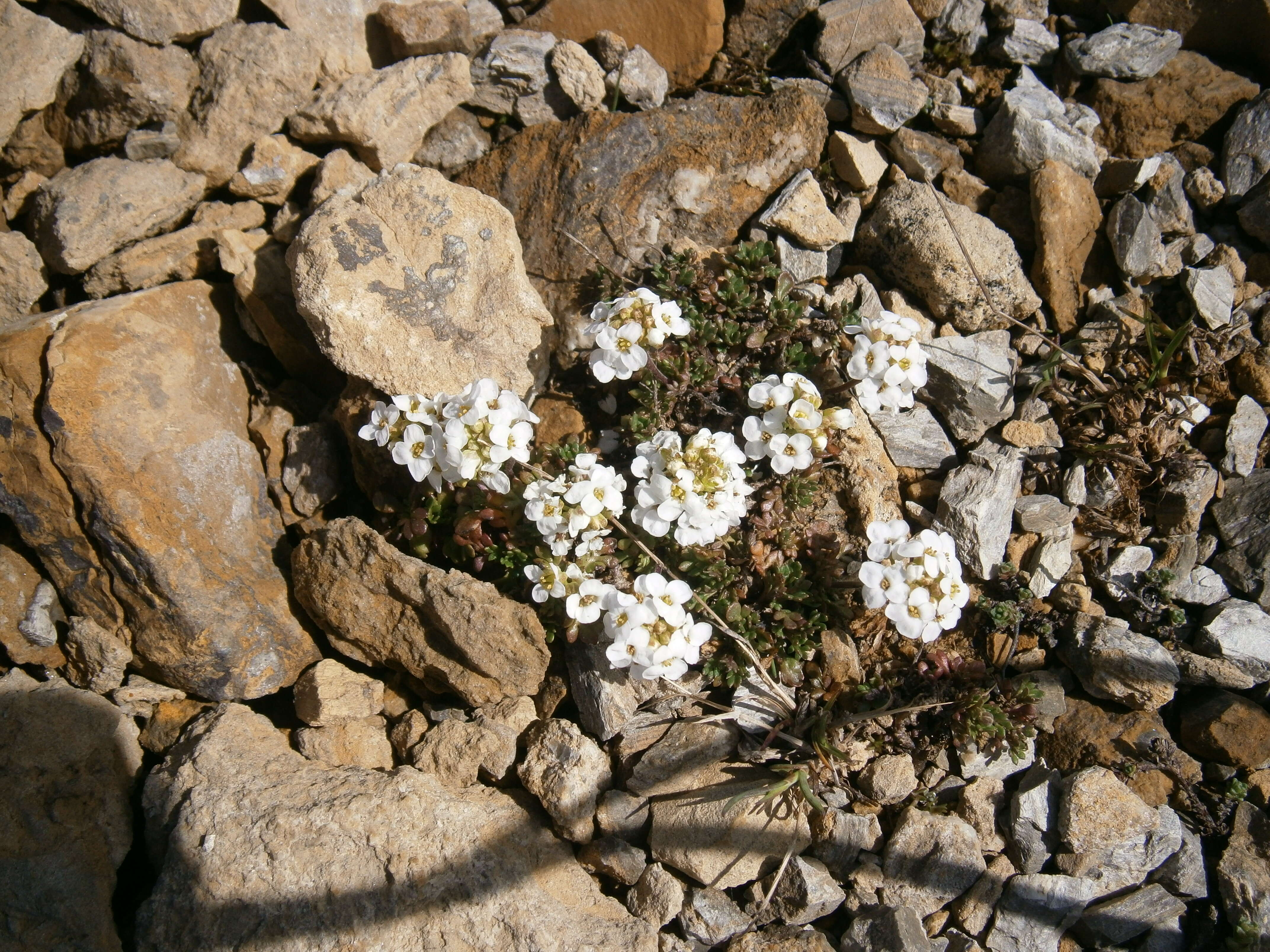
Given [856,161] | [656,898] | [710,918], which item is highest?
[856,161]

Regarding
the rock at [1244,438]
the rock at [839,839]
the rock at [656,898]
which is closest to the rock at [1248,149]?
the rock at [1244,438]

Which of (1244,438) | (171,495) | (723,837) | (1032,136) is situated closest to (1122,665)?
(1244,438)

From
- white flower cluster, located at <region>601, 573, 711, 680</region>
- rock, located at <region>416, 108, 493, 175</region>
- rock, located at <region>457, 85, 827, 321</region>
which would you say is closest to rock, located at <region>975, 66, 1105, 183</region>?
rock, located at <region>457, 85, 827, 321</region>

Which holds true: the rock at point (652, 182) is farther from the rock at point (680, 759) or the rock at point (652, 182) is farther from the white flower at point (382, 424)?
the rock at point (680, 759)

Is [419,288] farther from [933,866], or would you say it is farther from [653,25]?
[933,866]

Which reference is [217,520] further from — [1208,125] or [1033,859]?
[1208,125]

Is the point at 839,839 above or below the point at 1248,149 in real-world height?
below
